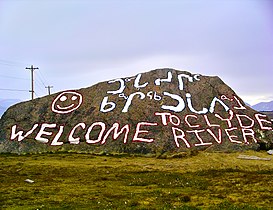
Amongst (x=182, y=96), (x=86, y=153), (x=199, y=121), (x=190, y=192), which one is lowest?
(x=190, y=192)

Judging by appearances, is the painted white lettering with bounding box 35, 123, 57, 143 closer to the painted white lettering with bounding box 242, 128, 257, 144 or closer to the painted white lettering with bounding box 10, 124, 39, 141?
the painted white lettering with bounding box 10, 124, 39, 141

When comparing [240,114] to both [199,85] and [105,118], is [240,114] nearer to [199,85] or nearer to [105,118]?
[199,85]

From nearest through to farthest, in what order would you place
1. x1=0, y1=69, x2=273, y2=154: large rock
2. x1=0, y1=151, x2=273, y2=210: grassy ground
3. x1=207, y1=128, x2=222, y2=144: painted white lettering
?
x1=0, y1=151, x2=273, y2=210: grassy ground, x1=207, y1=128, x2=222, y2=144: painted white lettering, x1=0, y1=69, x2=273, y2=154: large rock

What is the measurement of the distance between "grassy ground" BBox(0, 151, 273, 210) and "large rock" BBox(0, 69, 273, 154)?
8.10 ft

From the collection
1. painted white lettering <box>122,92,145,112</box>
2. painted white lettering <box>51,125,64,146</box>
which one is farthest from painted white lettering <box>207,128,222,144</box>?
painted white lettering <box>51,125,64,146</box>

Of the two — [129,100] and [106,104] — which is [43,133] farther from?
[129,100]

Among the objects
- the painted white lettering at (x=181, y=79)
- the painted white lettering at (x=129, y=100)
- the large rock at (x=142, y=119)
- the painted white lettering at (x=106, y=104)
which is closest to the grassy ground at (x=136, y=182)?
the large rock at (x=142, y=119)

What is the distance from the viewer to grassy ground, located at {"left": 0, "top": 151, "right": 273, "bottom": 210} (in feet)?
43.4

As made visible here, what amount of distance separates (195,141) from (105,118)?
309 inches

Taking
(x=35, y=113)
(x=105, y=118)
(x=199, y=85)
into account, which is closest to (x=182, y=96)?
(x=199, y=85)

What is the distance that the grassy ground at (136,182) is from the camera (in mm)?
13227

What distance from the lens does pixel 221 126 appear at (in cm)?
3216

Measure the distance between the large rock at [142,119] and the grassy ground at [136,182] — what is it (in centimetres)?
247

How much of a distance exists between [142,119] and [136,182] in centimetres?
1472
